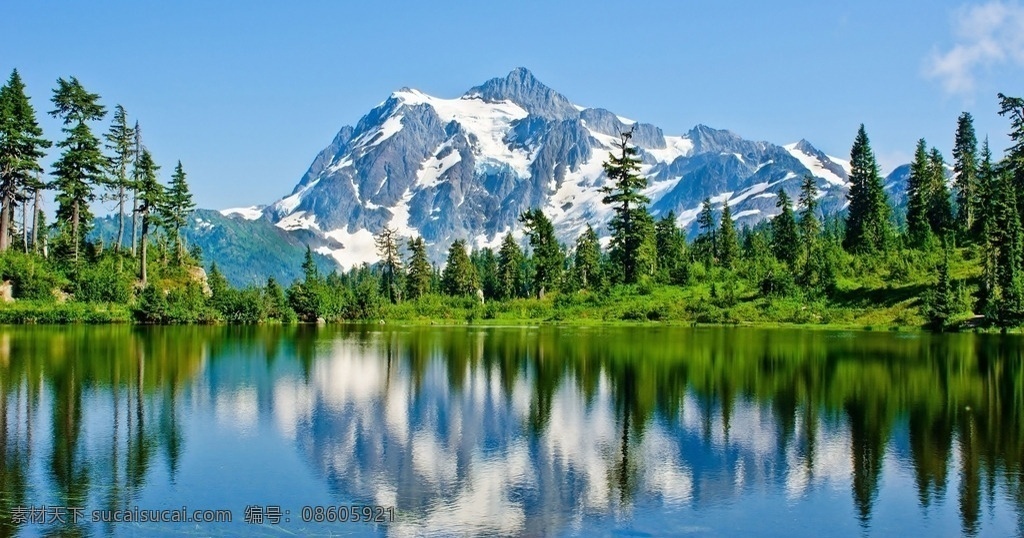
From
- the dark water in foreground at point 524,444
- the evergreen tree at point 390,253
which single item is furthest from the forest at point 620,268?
the dark water in foreground at point 524,444

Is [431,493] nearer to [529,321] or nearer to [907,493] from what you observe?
[907,493]

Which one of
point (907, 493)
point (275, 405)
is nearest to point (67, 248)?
point (275, 405)

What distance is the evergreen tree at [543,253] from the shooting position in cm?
11294

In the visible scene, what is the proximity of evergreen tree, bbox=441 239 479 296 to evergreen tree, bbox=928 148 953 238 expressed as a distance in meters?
69.5

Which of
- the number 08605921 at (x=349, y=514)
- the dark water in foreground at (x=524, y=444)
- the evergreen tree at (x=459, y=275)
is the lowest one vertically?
the number 08605921 at (x=349, y=514)

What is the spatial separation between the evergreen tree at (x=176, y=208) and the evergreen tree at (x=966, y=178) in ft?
314

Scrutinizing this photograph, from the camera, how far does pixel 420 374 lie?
136 ft

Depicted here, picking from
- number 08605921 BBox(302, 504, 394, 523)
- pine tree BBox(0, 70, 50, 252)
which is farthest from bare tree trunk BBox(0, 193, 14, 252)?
number 08605921 BBox(302, 504, 394, 523)

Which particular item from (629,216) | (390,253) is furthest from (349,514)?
(390,253)

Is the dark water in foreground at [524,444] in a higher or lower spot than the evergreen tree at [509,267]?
lower

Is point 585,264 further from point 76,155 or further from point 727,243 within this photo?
point 76,155

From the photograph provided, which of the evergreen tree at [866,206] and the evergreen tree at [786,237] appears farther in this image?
the evergreen tree at [786,237]

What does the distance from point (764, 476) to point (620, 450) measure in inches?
167

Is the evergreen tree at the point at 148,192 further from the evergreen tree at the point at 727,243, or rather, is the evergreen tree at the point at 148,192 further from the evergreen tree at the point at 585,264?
the evergreen tree at the point at 727,243
